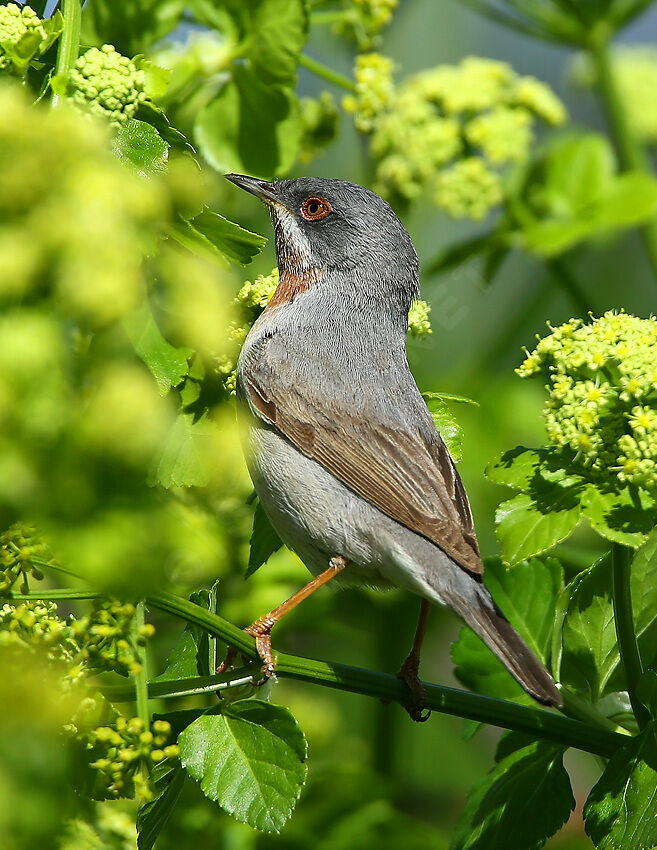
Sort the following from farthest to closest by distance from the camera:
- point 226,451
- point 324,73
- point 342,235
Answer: point 342,235 → point 324,73 → point 226,451

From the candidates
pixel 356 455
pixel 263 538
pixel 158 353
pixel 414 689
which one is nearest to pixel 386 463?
pixel 356 455

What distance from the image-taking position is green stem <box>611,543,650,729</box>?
1.98 m

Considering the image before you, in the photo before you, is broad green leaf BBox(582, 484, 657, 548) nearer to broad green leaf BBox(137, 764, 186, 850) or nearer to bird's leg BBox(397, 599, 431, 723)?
bird's leg BBox(397, 599, 431, 723)

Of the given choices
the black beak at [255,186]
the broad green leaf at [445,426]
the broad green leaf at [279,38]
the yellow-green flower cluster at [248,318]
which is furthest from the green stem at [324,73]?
the broad green leaf at [445,426]

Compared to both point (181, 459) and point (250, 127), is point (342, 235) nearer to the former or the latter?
point (250, 127)

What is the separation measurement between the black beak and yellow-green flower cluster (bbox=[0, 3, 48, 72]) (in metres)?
0.95

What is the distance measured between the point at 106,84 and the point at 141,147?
0.13 m

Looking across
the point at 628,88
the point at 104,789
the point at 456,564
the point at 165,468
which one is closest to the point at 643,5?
the point at 628,88

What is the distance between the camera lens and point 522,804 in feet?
6.83

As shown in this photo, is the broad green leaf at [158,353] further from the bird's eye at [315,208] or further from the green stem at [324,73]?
the bird's eye at [315,208]

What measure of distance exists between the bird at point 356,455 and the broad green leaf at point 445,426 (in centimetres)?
3

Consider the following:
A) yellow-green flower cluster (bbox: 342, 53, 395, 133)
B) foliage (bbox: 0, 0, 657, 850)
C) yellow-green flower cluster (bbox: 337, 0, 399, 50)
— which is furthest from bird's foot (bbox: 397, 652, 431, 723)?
yellow-green flower cluster (bbox: 337, 0, 399, 50)

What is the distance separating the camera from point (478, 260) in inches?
159

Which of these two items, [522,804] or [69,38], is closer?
[69,38]
